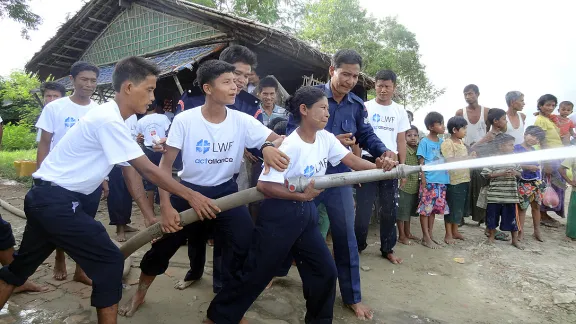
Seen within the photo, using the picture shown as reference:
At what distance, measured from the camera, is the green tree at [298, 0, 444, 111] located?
2209 cm

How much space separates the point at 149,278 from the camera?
286 cm

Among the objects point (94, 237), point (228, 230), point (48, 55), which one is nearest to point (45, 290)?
point (94, 237)

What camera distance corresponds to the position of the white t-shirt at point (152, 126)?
502 centimetres

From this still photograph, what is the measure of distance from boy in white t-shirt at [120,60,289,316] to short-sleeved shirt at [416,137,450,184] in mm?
3017

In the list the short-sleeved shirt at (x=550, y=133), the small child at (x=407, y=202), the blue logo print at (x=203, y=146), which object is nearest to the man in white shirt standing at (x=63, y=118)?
the blue logo print at (x=203, y=146)

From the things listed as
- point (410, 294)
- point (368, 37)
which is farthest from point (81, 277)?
point (368, 37)

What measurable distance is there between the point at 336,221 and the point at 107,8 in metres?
11.3

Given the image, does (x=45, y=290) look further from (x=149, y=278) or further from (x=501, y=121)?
(x=501, y=121)

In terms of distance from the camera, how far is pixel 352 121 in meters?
3.39

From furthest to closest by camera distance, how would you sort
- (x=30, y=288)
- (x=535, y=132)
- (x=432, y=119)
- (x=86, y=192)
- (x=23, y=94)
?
(x=23, y=94) → (x=535, y=132) → (x=432, y=119) → (x=30, y=288) → (x=86, y=192)

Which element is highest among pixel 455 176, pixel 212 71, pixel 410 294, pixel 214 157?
pixel 212 71

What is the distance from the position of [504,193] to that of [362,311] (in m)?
3.32

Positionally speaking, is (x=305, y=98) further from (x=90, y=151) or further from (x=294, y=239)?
(x=90, y=151)

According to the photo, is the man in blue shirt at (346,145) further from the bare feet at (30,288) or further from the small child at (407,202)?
the bare feet at (30,288)
